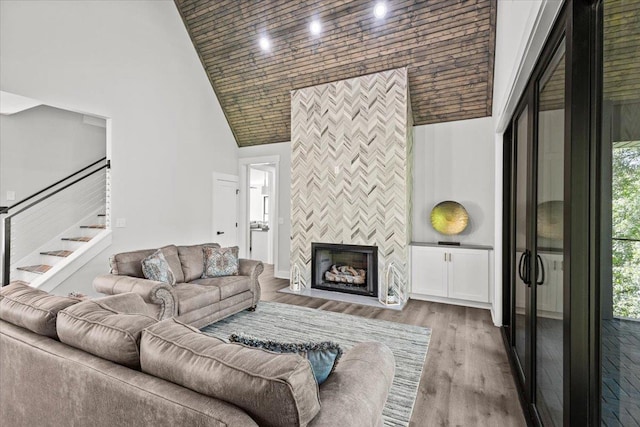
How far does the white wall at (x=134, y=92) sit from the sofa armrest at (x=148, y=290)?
1.19 m

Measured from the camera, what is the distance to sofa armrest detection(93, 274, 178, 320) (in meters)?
2.93

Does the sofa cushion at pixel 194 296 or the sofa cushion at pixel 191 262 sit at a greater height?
the sofa cushion at pixel 191 262

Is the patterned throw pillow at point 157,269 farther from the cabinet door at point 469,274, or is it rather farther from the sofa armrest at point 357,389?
the cabinet door at point 469,274

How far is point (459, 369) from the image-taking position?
2.72 m

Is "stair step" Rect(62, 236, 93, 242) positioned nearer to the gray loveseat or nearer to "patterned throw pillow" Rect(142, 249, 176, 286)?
the gray loveseat

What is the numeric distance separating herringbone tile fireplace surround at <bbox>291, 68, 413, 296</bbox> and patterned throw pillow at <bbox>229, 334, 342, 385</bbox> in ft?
11.5

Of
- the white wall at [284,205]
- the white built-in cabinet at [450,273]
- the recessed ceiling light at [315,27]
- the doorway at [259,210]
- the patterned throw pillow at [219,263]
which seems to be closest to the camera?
the patterned throw pillow at [219,263]

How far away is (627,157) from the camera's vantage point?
930mm

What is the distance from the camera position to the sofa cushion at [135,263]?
132 inches

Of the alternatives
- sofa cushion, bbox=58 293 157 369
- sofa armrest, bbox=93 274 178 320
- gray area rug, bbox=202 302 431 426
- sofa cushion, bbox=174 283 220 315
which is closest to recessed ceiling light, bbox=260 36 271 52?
sofa cushion, bbox=174 283 220 315

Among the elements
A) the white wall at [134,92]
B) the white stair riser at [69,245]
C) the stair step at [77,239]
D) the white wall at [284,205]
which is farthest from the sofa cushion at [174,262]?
the white wall at [284,205]

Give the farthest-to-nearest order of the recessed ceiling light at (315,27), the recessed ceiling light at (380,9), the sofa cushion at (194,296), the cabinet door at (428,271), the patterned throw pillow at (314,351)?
the cabinet door at (428,271)
the recessed ceiling light at (315,27)
the recessed ceiling light at (380,9)
the sofa cushion at (194,296)
the patterned throw pillow at (314,351)

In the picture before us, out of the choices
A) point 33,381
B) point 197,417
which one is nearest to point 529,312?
point 197,417

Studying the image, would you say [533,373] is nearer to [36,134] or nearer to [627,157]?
[627,157]
